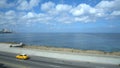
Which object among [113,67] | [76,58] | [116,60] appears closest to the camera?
[113,67]

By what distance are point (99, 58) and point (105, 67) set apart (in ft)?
14.6

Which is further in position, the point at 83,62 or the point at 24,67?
the point at 83,62

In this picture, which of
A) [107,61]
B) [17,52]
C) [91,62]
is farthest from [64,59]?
[17,52]

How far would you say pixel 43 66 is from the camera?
25547 millimetres

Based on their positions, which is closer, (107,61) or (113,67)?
(113,67)

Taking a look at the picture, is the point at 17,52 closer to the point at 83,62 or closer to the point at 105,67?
the point at 83,62

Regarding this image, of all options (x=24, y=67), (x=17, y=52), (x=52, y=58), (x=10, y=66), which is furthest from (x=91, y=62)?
(x=17, y=52)

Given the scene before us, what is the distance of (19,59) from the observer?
3203 cm

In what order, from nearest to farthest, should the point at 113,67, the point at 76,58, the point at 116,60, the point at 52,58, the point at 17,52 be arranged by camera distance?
the point at 113,67, the point at 116,60, the point at 76,58, the point at 52,58, the point at 17,52

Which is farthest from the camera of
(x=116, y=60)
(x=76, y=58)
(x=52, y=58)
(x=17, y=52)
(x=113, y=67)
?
(x=17, y=52)

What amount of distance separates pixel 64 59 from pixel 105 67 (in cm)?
905

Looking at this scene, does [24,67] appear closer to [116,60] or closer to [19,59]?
[19,59]

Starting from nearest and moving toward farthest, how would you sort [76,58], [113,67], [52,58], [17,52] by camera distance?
[113,67], [76,58], [52,58], [17,52]

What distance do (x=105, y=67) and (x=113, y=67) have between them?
1.17 meters
